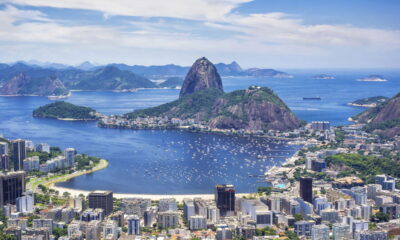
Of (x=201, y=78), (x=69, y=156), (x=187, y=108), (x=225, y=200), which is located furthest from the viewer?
(x=201, y=78)

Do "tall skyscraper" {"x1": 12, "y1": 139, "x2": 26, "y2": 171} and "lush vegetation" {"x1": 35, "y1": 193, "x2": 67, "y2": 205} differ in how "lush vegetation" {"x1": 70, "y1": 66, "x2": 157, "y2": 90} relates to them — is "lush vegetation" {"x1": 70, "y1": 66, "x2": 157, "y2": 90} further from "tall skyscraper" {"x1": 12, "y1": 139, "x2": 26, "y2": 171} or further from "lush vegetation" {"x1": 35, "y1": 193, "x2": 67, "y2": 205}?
"lush vegetation" {"x1": 35, "y1": 193, "x2": 67, "y2": 205}

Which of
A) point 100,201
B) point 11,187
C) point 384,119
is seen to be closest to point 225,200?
point 100,201

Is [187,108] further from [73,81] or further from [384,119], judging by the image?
[73,81]

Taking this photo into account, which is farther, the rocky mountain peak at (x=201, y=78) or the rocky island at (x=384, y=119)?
the rocky mountain peak at (x=201, y=78)

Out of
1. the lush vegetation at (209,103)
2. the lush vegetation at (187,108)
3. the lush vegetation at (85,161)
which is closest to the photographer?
the lush vegetation at (85,161)

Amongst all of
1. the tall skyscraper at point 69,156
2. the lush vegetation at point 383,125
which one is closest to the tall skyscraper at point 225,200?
the tall skyscraper at point 69,156

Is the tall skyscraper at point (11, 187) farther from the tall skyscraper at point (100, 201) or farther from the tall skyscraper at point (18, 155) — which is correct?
the tall skyscraper at point (18, 155)

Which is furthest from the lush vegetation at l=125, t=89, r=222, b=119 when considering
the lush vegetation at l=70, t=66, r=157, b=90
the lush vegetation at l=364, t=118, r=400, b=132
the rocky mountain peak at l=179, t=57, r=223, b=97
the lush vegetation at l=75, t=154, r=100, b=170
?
the lush vegetation at l=70, t=66, r=157, b=90
